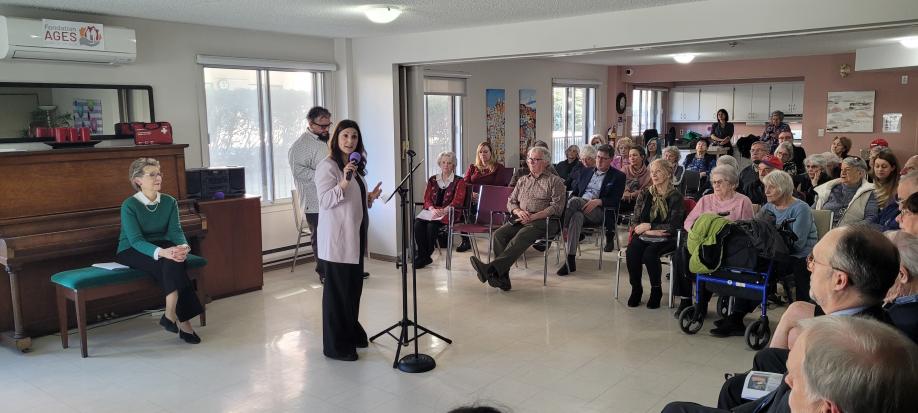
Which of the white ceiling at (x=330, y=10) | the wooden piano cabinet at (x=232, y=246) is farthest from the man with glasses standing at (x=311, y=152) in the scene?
the white ceiling at (x=330, y=10)

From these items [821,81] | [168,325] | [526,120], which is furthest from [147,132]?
[821,81]

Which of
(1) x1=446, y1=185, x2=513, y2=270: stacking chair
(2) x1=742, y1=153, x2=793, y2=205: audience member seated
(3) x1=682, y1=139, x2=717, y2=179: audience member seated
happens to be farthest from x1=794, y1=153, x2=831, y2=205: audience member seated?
(1) x1=446, y1=185, x2=513, y2=270: stacking chair

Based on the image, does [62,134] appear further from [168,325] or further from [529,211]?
[529,211]

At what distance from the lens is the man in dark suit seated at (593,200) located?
636 cm

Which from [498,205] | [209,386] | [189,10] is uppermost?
[189,10]

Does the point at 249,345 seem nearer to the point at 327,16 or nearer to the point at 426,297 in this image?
the point at 426,297

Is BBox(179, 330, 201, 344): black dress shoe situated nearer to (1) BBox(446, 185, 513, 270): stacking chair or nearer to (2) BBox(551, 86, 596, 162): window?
(1) BBox(446, 185, 513, 270): stacking chair

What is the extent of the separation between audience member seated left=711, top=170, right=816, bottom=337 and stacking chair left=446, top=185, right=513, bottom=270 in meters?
2.27

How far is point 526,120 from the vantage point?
1023 centimetres

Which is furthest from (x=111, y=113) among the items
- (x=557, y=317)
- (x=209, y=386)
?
(x=557, y=317)

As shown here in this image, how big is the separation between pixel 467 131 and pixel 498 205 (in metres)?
3.14

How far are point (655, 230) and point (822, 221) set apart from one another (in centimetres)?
111

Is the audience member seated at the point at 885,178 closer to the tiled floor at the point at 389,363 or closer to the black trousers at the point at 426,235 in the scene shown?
the tiled floor at the point at 389,363

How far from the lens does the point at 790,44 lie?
28.2 ft
